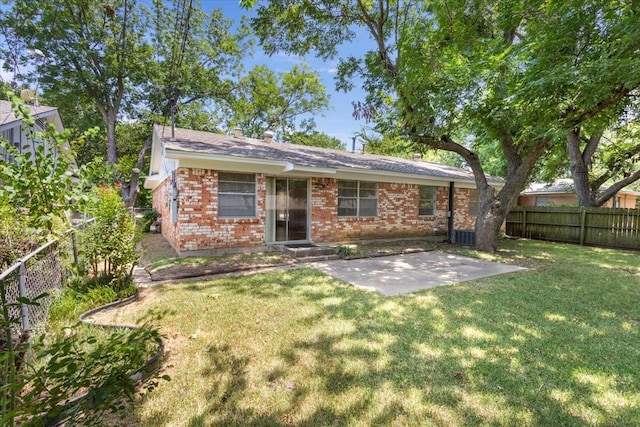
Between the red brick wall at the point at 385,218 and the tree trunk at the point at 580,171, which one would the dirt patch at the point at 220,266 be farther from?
the tree trunk at the point at 580,171

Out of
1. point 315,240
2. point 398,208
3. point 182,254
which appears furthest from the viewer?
point 398,208

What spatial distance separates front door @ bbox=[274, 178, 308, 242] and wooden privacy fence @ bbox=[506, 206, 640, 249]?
11.2m

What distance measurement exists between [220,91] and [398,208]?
47.1 feet

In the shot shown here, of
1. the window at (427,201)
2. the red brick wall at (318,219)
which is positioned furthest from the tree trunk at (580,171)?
the window at (427,201)

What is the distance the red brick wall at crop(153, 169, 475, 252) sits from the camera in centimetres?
806

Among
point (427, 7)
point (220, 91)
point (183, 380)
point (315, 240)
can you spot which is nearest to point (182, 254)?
point (315, 240)

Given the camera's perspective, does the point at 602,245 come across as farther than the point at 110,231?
Yes

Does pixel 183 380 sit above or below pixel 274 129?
below

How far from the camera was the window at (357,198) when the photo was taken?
415 inches

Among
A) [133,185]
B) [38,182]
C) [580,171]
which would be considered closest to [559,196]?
[580,171]

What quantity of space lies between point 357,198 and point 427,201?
359 centimetres

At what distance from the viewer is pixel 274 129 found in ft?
80.1

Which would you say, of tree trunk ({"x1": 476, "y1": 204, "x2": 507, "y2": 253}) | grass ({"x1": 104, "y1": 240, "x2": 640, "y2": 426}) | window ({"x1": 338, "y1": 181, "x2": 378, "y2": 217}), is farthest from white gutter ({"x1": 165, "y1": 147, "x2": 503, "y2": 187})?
grass ({"x1": 104, "y1": 240, "x2": 640, "y2": 426})

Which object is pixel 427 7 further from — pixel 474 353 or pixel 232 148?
pixel 474 353
